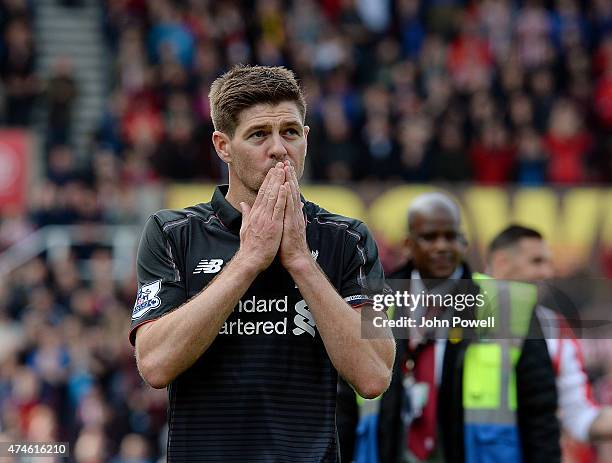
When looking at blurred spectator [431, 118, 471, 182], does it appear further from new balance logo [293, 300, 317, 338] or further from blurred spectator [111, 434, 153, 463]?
new balance logo [293, 300, 317, 338]

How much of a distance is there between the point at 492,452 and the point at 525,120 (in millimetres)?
11659

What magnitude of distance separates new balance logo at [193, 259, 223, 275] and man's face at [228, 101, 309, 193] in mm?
237

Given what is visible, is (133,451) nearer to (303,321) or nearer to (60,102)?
(303,321)

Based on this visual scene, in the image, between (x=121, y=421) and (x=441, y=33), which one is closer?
(x=121, y=421)

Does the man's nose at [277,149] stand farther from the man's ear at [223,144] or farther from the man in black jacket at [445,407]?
the man in black jacket at [445,407]

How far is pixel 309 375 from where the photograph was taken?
12.1ft

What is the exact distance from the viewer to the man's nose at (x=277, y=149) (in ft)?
12.1

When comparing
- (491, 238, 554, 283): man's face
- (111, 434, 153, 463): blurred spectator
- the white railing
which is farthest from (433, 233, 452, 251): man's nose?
the white railing

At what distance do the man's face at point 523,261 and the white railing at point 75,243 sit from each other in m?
8.54

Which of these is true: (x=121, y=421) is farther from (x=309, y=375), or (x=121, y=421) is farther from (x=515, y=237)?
(x=309, y=375)

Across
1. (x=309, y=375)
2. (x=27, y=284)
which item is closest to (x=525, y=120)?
(x=27, y=284)

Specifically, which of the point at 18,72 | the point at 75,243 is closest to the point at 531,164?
the point at 75,243

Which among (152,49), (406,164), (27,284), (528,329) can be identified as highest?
(152,49)

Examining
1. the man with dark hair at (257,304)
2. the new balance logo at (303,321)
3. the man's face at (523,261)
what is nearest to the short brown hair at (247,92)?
the man with dark hair at (257,304)
